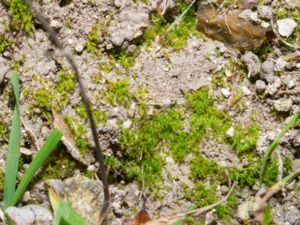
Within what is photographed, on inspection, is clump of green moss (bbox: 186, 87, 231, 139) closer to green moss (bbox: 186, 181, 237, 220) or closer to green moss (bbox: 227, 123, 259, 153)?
green moss (bbox: 227, 123, 259, 153)

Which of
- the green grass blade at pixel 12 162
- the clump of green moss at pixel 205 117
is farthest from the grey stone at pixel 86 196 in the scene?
the clump of green moss at pixel 205 117

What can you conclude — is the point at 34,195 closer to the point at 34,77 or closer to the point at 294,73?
the point at 34,77

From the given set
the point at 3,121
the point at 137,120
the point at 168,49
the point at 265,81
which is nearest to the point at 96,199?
the point at 137,120

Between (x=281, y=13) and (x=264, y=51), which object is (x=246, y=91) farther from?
(x=281, y=13)

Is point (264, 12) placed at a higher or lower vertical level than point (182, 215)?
higher

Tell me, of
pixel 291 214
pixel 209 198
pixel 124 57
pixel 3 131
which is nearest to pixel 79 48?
pixel 124 57

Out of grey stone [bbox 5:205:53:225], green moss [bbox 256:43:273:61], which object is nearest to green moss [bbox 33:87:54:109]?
grey stone [bbox 5:205:53:225]
